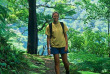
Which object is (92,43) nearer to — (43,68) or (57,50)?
(43,68)

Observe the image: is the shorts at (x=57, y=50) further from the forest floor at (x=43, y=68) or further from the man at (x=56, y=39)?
the forest floor at (x=43, y=68)

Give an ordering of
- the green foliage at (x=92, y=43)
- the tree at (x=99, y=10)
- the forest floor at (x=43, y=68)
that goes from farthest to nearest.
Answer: the green foliage at (x=92, y=43)
the tree at (x=99, y=10)
the forest floor at (x=43, y=68)

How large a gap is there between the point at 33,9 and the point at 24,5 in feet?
18.1

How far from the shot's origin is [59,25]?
5.43 metres

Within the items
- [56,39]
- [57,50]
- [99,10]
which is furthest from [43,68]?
[99,10]

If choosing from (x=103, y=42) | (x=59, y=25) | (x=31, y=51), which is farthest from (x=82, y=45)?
(x=59, y=25)

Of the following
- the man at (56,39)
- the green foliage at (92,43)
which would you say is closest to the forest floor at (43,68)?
the man at (56,39)

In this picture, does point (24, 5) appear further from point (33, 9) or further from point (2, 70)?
point (2, 70)

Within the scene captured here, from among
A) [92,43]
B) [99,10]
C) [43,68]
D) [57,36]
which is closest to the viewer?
[57,36]

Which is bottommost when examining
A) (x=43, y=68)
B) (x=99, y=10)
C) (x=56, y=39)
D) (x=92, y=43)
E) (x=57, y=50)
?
(x=43, y=68)

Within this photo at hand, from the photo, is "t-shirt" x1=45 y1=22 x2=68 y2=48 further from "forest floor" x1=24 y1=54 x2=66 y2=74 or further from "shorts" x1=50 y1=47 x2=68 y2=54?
"forest floor" x1=24 y1=54 x2=66 y2=74

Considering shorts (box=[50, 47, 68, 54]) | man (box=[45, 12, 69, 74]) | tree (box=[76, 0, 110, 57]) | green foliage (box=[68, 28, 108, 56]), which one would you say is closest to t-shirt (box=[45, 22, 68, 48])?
man (box=[45, 12, 69, 74])

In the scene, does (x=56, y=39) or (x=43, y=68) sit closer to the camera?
(x=56, y=39)

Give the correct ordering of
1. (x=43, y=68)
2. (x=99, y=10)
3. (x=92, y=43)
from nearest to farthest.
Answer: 1. (x=43, y=68)
2. (x=99, y=10)
3. (x=92, y=43)
